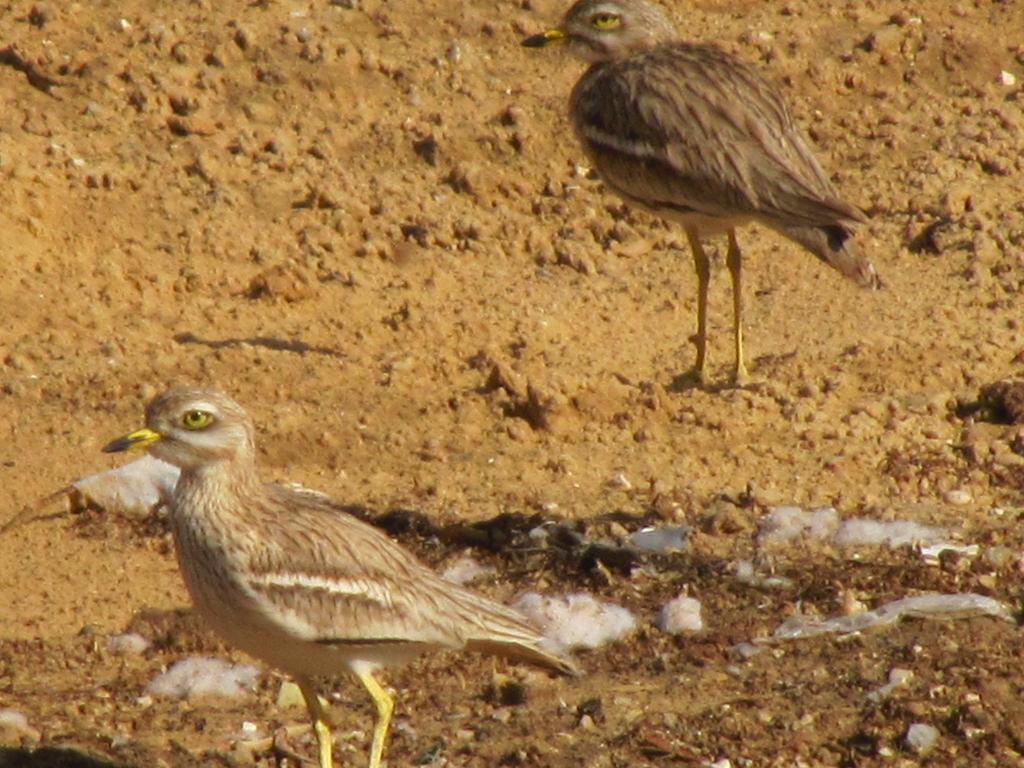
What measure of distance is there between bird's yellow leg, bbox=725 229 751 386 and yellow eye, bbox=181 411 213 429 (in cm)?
311

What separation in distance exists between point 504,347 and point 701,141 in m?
1.17

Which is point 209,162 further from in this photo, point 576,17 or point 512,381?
point 512,381

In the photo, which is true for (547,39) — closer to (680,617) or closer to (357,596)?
(680,617)

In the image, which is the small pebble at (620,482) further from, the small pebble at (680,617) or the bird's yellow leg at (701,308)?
the small pebble at (680,617)

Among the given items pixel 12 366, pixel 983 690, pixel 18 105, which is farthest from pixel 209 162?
pixel 983 690

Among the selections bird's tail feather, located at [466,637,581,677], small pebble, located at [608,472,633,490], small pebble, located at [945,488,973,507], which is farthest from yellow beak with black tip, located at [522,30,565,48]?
bird's tail feather, located at [466,637,581,677]

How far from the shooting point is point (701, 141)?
8.35 metres

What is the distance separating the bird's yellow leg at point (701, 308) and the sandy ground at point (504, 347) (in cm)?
17

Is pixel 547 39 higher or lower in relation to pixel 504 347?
higher

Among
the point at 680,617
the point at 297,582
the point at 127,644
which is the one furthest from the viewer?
the point at 127,644

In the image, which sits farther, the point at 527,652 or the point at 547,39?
the point at 547,39

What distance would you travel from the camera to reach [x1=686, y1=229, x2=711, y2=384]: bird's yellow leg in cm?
839

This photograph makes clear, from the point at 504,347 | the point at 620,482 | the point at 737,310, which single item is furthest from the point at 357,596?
the point at 737,310

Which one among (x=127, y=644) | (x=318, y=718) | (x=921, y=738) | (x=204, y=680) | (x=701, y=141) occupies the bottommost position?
(x=127, y=644)
